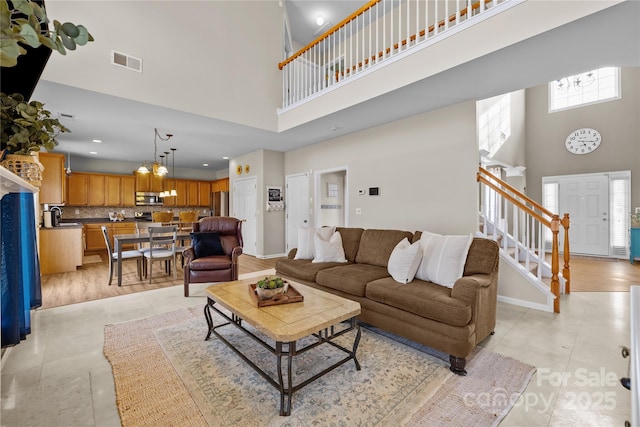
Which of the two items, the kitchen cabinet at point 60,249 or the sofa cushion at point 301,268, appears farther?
the kitchen cabinet at point 60,249

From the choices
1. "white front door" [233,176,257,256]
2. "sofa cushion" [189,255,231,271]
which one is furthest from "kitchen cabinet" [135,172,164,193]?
"sofa cushion" [189,255,231,271]

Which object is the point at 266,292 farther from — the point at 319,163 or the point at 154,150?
the point at 154,150

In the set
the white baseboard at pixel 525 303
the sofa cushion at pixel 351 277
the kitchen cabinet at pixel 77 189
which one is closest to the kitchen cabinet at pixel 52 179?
the kitchen cabinet at pixel 77 189

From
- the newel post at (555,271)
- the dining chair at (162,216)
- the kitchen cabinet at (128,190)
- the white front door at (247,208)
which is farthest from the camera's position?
the kitchen cabinet at (128,190)

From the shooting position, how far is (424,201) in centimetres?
412

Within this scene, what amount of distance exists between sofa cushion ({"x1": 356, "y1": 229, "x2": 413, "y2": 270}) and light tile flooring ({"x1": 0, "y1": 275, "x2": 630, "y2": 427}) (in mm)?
1244

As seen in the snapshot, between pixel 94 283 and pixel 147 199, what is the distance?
4.65 m

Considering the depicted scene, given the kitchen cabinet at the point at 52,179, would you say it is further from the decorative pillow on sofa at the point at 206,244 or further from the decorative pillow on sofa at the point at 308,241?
the decorative pillow on sofa at the point at 308,241

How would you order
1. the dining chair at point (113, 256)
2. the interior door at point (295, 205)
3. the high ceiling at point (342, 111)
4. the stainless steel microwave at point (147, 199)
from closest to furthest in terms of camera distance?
the high ceiling at point (342, 111) → the dining chair at point (113, 256) → the interior door at point (295, 205) → the stainless steel microwave at point (147, 199)

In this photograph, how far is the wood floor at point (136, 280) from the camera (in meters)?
3.73

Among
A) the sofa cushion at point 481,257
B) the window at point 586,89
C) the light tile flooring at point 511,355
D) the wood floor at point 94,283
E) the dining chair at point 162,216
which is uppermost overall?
the window at point 586,89

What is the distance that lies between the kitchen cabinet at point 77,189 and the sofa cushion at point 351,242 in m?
7.43

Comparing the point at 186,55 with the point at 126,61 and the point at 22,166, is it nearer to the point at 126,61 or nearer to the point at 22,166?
the point at 126,61

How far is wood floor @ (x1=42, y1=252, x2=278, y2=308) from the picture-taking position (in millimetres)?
3615
